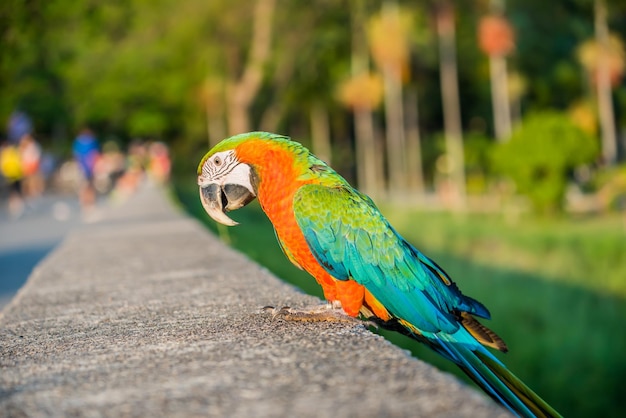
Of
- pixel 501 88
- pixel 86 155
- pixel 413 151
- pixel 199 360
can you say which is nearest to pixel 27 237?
pixel 86 155

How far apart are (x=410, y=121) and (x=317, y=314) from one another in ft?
151

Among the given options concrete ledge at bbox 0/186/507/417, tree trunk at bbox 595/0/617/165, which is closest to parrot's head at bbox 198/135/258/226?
concrete ledge at bbox 0/186/507/417

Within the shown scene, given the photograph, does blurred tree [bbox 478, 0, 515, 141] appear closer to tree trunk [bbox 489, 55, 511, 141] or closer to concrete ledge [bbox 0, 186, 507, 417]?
tree trunk [bbox 489, 55, 511, 141]

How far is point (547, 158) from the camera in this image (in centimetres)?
2528

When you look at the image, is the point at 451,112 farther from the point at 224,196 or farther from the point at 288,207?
the point at 288,207

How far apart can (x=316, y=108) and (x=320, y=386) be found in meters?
46.9

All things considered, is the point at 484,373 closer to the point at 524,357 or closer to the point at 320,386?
→ the point at 320,386

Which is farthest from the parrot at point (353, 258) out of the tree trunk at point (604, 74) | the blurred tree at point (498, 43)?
the tree trunk at point (604, 74)

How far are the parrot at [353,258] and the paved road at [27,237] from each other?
500cm

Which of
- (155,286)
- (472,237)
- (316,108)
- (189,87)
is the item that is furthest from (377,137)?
(155,286)

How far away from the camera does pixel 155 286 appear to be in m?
4.85

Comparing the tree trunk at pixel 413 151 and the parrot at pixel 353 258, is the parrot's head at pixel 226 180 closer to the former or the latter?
the parrot at pixel 353 258

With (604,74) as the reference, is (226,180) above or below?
below

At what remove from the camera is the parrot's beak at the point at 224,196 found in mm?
3688
